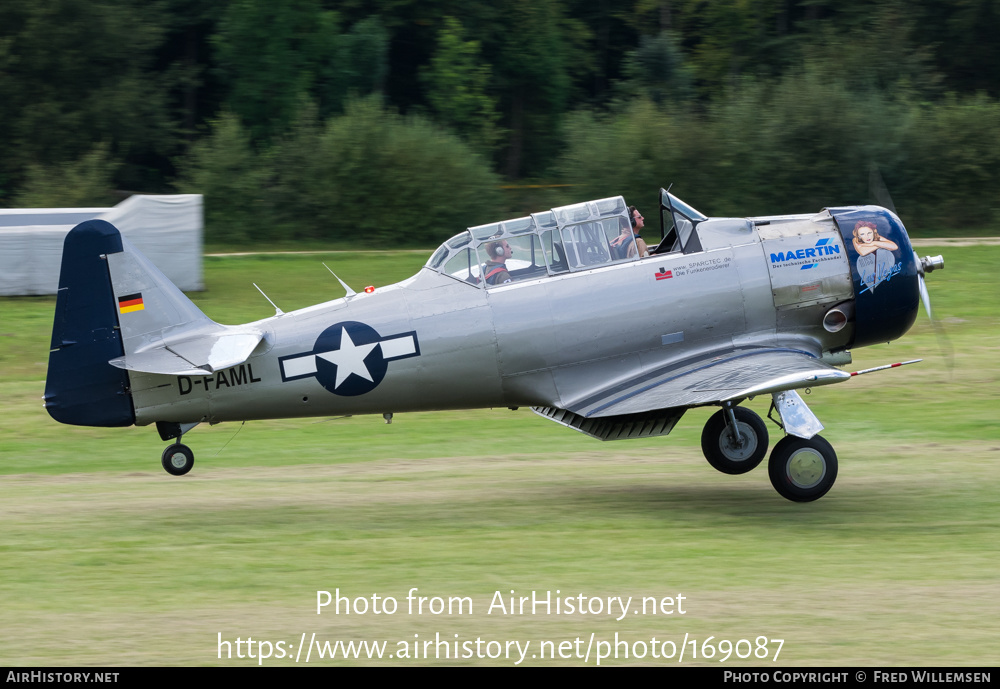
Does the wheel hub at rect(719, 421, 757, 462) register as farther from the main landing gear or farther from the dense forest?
the dense forest

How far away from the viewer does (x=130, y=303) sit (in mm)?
10422

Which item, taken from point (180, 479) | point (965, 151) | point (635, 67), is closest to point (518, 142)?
point (635, 67)

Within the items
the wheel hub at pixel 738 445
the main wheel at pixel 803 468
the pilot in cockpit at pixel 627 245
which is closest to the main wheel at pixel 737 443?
the wheel hub at pixel 738 445

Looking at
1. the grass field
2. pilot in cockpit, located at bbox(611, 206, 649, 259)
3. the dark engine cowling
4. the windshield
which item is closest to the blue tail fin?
the grass field

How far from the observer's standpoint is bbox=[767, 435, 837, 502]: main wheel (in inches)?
405

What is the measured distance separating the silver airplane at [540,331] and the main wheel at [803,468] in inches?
0.7

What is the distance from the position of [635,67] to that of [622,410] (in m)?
44.1

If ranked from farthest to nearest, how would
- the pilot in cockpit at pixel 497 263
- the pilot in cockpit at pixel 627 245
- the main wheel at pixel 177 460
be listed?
the pilot in cockpit at pixel 627 245, the pilot in cockpit at pixel 497 263, the main wheel at pixel 177 460

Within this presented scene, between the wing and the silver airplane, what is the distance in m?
0.03

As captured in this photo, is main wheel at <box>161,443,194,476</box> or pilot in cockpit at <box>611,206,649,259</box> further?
pilot in cockpit at <box>611,206,649,259</box>

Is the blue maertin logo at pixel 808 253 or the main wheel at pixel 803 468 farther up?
the blue maertin logo at pixel 808 253

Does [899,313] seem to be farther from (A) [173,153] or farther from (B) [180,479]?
(A) [173,153]

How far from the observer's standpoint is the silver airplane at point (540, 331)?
1035cm

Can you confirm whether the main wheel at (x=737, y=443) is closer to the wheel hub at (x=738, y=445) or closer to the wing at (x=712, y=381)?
the wheel hub at (x=738, y=445)
